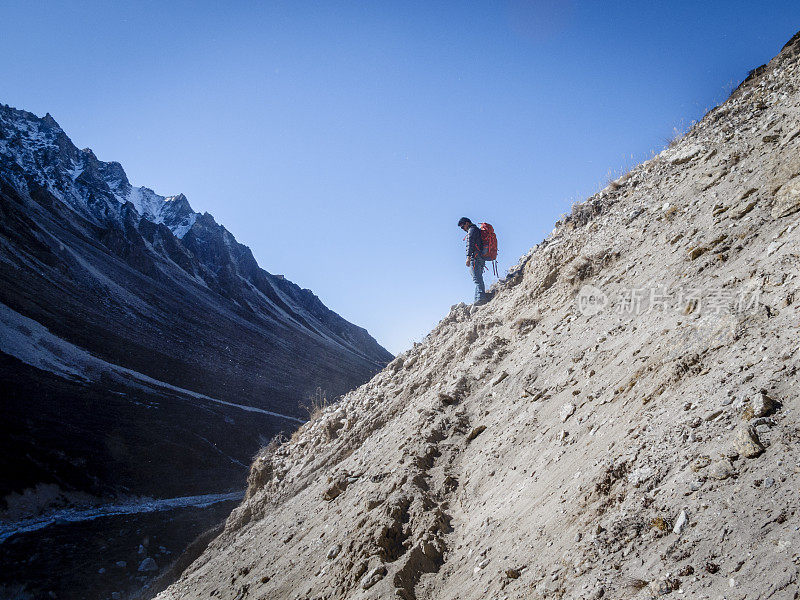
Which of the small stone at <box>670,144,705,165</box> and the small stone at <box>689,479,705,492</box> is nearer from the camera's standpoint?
the small stone at <box>689,479,705,492</box>

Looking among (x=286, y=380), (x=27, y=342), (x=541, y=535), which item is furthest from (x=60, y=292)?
(x=541, y=535)

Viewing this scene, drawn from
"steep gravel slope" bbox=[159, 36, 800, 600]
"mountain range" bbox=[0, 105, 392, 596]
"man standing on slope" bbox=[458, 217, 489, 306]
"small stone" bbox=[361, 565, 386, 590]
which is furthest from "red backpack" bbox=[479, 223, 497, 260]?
"mountain range" bbox=[0, 105, 392, 596]

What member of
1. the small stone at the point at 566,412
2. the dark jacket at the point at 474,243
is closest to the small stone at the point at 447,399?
the small stone at the point at 566,412

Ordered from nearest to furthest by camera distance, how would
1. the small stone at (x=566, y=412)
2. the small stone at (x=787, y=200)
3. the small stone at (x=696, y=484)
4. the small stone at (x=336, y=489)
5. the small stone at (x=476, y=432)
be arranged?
1. the small stone at (x=696, y=484)
2. the small stone at (x=787, y=200)
3. the small stone at (x=566, y=412)
4. the small stone at (x=476, y=432)
5. the small stone at (x=336, y=489)

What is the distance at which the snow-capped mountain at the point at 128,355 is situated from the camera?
2242 cm

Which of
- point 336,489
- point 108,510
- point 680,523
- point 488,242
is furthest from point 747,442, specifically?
point 108,510

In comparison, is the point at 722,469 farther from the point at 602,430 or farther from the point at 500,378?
the point at 500,378

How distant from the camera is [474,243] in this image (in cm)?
995

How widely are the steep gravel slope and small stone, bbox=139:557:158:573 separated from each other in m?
7.18

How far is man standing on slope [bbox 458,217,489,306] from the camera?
9.96 m

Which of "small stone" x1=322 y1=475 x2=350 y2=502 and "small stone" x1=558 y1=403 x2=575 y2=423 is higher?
"small stone" x1=558 y1=403 x2=575 y2=423

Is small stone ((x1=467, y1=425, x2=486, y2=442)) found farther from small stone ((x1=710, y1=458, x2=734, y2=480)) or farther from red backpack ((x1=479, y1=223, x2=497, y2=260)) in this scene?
red backpack ((x1=479, y1=223, x2=497, y2=260))

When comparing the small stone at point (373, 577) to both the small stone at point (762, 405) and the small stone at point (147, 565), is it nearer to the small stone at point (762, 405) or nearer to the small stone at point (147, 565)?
the small stone at point (762, 405)

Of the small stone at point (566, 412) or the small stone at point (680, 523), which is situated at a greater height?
the small stone at point (566, 412)
